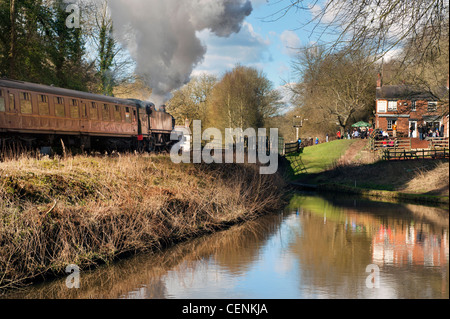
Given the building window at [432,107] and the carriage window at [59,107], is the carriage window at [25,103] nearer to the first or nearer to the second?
the carriage window at [59,107]

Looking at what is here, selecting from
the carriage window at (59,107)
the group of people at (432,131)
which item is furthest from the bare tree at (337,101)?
the carriage window at (59,107)

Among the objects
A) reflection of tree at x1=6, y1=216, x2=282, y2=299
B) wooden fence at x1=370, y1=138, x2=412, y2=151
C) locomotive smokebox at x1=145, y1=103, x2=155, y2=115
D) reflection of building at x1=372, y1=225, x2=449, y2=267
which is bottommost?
reflection of tree at x1=6, y1=216, x2=282, y2=299

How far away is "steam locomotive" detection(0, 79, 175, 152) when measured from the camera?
19.3 m

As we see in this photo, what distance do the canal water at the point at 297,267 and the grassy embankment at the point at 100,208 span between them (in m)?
0.55

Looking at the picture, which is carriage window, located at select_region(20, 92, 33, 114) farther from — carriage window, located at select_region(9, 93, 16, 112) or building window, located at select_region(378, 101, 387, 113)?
building window, located at select_region(378, 101, 387, 113)

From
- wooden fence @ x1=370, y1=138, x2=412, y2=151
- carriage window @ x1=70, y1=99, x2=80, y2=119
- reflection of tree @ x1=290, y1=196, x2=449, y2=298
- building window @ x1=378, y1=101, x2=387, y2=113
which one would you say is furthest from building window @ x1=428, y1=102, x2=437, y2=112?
building window @ x1=378, y1=101, x2=387, y2=113

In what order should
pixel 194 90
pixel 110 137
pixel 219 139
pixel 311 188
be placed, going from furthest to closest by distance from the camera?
pixel 194 90
pixel 219 139
pixel 311 188
pixel 110 137

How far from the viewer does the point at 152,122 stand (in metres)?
31.4

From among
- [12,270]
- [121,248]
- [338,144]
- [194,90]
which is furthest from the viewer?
[194,90]

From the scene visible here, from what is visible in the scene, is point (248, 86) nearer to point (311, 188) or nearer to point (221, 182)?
point (311, 188)

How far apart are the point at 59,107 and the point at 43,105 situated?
1.08 meters

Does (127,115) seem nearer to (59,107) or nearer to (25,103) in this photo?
(59,107)
